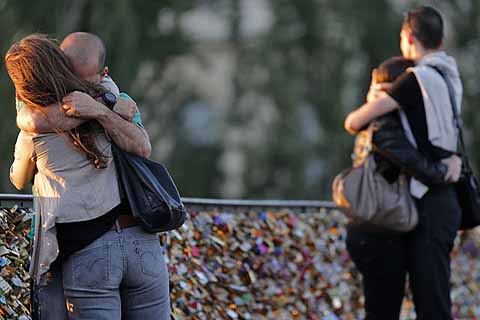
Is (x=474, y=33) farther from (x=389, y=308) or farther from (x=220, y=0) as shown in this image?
(x=389, y=308)

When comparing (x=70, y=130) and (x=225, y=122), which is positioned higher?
(x=70, y=130)

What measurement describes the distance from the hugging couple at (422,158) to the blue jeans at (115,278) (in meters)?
1.86

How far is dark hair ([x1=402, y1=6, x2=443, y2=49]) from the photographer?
18.7 ft

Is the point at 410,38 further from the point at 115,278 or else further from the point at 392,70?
the point at 115,278

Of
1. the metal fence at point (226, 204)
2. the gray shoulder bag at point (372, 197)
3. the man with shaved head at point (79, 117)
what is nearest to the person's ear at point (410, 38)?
the gray shoulder bag at point (372, 197)

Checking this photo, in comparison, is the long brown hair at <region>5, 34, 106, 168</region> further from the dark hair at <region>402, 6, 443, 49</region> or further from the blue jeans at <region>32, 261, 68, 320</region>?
the dark hair at <region>402, 6, 443, 49</region>

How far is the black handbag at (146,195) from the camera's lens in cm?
410

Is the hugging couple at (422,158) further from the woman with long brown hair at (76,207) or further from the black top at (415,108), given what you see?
the woman with long brown hair at (76,207)

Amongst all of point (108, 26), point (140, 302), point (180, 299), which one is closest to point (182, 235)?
point (180, 299)

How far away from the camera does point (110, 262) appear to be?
4.04 m

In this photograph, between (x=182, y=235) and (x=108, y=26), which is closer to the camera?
(x=182, y=235)

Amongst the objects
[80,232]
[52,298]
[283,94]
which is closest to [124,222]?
[80,232]

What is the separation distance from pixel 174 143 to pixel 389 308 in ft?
53.7

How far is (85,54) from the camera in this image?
418cm
